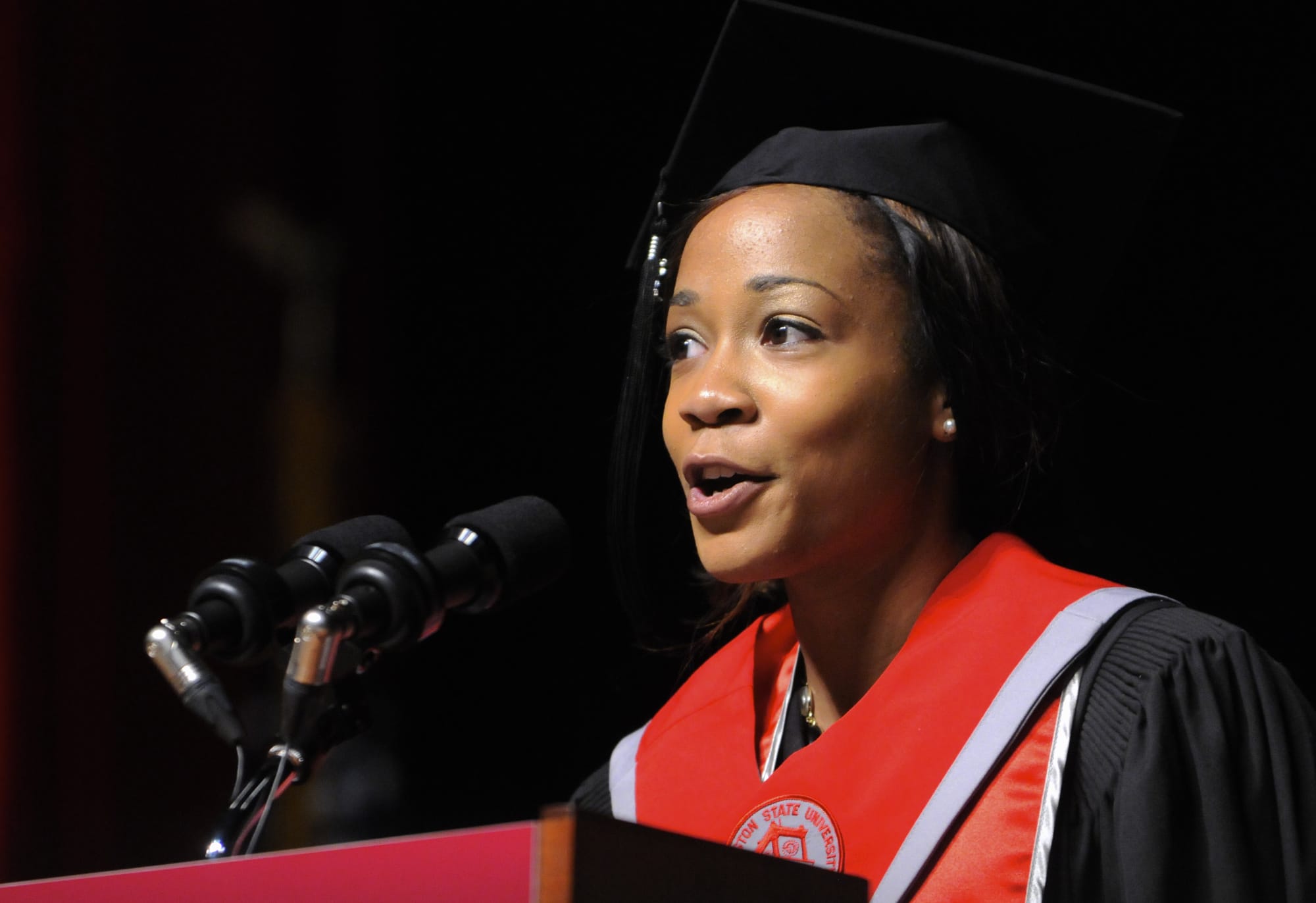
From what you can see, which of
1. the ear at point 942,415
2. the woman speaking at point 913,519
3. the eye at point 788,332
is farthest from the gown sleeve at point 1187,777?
the eye at point 788,332

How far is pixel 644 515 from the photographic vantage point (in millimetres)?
2111

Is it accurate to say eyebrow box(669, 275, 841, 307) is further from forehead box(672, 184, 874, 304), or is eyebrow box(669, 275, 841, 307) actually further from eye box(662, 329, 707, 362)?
eye box(662, 329, 707, 362)

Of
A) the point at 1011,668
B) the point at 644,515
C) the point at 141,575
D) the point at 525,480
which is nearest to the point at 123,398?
the point at 141,575

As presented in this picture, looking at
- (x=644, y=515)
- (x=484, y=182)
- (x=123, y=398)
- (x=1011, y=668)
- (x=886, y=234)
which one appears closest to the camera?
(x=1011, y=668)

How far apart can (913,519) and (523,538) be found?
1.76 feet

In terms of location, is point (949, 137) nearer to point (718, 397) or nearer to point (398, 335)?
point (718, 397)

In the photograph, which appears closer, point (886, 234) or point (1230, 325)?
point (886, 234)

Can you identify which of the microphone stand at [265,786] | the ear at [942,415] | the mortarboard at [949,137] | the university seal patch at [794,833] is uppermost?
the mortarboard at [949,137]

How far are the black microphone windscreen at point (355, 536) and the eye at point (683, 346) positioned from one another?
1.55ft

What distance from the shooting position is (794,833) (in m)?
1.27

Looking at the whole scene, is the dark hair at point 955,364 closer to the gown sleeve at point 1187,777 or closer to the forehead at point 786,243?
the forehead at point 786,243

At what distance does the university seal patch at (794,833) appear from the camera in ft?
4.05

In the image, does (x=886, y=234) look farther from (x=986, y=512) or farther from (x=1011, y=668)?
(x=1011, y=668)

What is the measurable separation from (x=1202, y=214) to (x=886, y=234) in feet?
2.31
